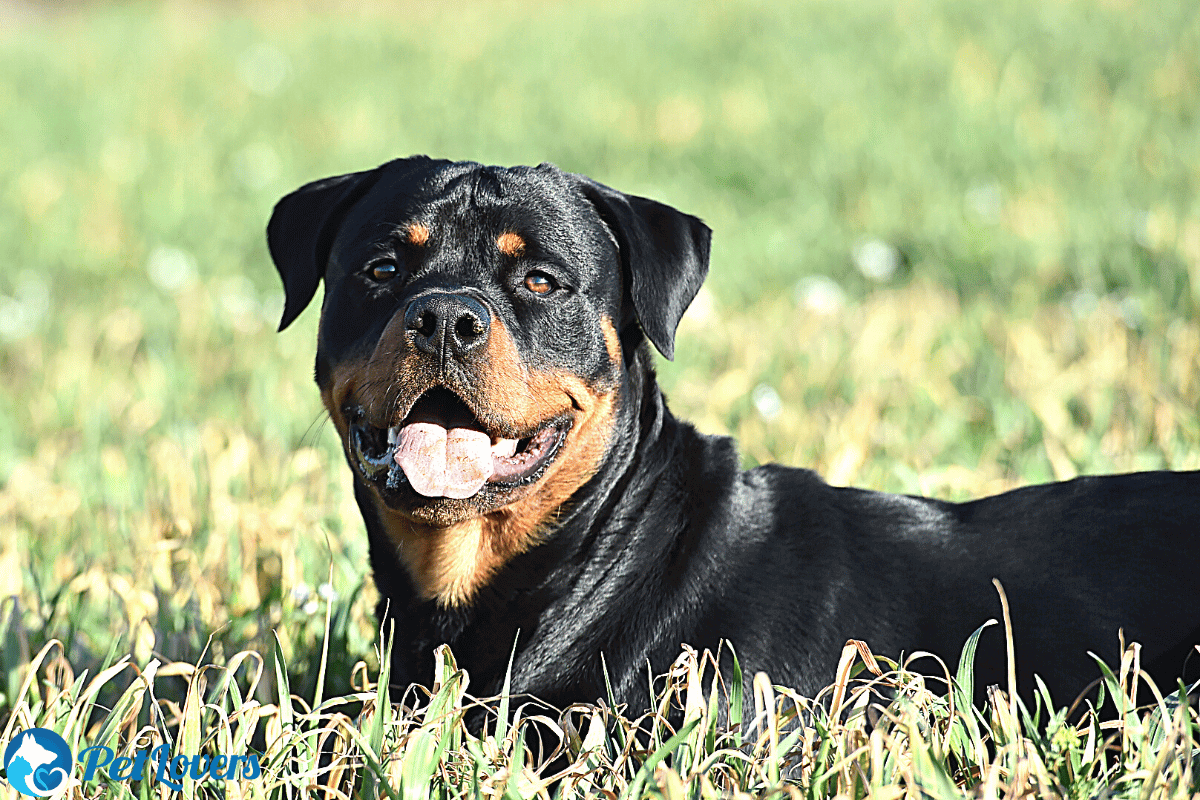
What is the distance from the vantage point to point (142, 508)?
4.08 metres

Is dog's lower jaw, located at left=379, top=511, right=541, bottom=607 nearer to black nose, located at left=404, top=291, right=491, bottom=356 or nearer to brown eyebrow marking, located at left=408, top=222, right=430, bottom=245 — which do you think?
black nose, located at left=404, top=291, right=491, bottom=356

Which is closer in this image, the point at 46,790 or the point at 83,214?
the point at 46,790

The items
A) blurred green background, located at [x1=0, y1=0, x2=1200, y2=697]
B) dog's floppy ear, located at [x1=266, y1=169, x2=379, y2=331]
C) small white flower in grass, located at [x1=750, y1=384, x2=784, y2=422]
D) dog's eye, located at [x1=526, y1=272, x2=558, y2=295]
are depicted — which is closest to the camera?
dog's eye, located at [x1=526, y1=272, x2=558, y2=295]

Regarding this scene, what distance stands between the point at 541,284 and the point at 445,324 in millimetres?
314

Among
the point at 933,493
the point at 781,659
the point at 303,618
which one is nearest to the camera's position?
the point at 781,659

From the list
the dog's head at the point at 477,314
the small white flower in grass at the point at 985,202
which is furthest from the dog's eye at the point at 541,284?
the small white flower in grass at the point at 985,202

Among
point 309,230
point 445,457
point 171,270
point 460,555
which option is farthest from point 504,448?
point 171,270

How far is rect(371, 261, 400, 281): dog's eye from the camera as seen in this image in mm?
2688

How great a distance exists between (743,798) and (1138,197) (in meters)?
6.84

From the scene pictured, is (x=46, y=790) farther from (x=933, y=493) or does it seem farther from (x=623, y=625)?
(x=933, y=493)

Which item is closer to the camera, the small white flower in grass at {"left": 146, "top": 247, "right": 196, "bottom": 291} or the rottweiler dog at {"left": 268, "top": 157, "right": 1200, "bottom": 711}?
the rottweiler dog at {"left": 268, "top": 157, "right": 1200, "bottom": 711}

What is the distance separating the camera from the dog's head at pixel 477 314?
96.6 inches

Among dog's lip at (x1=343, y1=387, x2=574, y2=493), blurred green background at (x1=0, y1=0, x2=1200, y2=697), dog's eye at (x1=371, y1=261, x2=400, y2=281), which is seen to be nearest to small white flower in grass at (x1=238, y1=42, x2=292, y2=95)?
blurred green background at (x1=0, y1=0, x2=1200, y2=697)

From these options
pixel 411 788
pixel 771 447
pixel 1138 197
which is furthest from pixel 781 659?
pixel 1138 197
